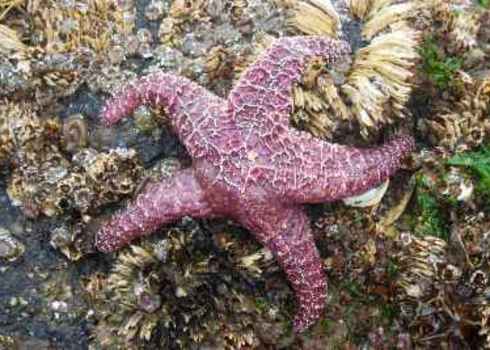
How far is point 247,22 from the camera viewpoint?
240 inches

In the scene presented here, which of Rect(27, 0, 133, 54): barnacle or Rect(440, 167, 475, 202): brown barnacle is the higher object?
Rect(27, 0, 133, 54): barnacle

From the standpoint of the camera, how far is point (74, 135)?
18.8 feet

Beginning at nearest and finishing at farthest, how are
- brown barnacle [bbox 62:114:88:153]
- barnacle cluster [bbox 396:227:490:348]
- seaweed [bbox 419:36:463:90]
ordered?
1. barnacle cluster [bbox 396:227:490:348]
2. brown barnacle [bbox 62:114:88:153]
3. seaweed [bbox 419:36:463:90]

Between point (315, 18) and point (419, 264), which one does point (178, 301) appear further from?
point (315, 18)

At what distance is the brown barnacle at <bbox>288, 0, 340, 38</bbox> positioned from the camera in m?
5.92

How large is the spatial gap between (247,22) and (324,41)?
0.87 meters

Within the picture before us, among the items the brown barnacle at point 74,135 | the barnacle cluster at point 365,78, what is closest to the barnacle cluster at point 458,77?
the barnacle cluster at point 365,78

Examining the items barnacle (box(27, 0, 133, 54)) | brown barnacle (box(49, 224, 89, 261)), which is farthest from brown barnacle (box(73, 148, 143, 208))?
barnacle (box(27, 0, 133, 54))

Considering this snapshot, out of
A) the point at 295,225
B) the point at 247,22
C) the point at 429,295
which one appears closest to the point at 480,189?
the point at 429,295

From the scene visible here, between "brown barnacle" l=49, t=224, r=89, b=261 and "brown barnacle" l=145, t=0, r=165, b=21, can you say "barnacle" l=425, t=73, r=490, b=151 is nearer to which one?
"brown barnacle" l=145, t=0, r=165, b=21

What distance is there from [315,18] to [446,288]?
243cm

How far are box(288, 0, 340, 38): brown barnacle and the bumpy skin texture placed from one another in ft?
1.48

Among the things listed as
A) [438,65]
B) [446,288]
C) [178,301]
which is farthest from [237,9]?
[446,288]

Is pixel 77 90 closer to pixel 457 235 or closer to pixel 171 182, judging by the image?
pixel 171 182
